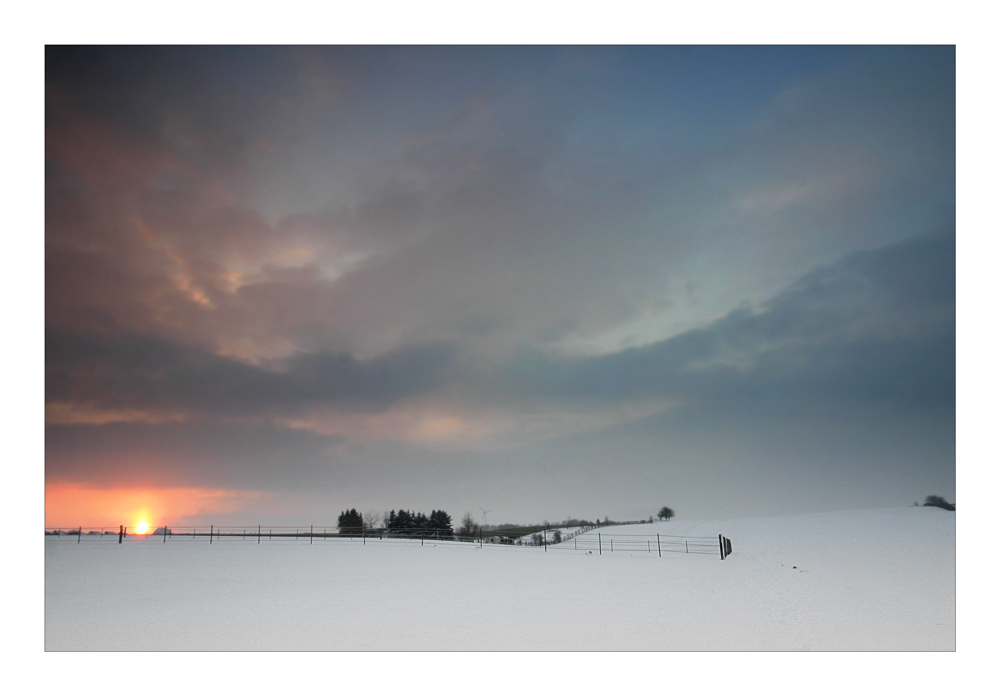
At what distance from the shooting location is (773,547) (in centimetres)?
3041

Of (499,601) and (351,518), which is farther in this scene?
(351,518)

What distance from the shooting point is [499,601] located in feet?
44.9

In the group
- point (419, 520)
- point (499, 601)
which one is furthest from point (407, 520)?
point (499, 601)

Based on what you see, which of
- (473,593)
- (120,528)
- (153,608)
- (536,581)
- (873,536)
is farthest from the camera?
(120,528)

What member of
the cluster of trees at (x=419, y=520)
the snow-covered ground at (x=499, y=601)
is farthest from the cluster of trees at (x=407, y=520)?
the snow-covered ground at (x=499, y=601)

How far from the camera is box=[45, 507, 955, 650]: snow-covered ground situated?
34.0 feet

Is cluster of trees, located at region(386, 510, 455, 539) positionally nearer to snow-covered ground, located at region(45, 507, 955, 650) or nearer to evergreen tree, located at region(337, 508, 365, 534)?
evergreen tree, located at region(337, 508, 365, 534)

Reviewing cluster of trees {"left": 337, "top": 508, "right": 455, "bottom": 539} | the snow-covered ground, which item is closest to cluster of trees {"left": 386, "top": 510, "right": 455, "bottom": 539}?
cluster of trees {"left": 337, "top": 508, "right": 455, "bottom": 539}

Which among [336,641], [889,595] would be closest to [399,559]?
[336,641]

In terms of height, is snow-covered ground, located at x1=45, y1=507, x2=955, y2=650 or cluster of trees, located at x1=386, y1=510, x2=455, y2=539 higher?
snow-covered ground, located at x1=45, y1=507, x2=955, y2=650

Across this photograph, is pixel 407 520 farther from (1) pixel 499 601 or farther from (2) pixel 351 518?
(1) pixel 499 601

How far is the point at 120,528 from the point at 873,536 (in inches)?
1666

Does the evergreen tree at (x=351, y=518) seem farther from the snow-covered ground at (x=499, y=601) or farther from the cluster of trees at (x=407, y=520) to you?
the snow-covered ground at (x=499, y=601)
